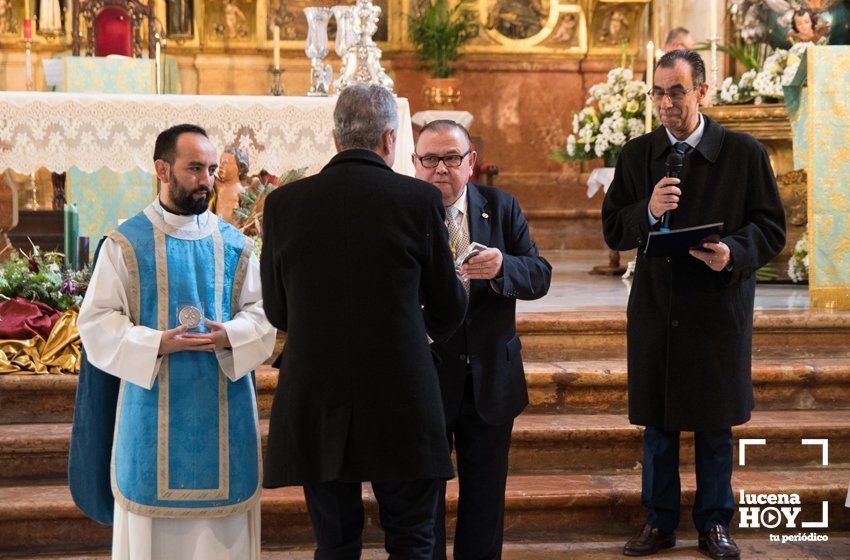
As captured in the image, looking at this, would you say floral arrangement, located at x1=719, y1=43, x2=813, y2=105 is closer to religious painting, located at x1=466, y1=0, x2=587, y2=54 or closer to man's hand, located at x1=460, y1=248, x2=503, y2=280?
religious painting, located at x1=466, y1=0, x2=587, y2=54

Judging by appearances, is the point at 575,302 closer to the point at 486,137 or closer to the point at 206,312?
the point at 206,312

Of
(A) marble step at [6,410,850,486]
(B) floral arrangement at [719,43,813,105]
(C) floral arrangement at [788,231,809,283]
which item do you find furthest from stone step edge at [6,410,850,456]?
(B) floral arrangement at [719,43,813,105]

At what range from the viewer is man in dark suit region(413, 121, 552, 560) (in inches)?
144

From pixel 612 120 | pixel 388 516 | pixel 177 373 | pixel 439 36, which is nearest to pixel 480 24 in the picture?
pixel 439 36

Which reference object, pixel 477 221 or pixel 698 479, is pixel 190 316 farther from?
pixel 698 479

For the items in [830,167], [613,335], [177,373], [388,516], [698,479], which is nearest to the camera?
[388,516]

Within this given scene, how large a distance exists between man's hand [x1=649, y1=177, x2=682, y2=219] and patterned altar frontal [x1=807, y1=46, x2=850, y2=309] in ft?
9.28

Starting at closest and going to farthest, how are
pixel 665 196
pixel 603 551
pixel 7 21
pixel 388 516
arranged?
pixel 388 516 → pixel 665 196 → pixel 603 551 → pixel 7 21

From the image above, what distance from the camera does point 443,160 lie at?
11.8 feet

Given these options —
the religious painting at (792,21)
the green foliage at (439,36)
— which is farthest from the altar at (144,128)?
the green foliage at (439,36)

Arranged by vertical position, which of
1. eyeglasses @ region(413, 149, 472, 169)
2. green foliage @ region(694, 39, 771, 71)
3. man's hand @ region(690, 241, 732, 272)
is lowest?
man's hand @ region(690, 241, 732, 272)

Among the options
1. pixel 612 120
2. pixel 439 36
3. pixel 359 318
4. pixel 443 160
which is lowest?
pixel 359 318

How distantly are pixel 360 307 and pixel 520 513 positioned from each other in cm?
198

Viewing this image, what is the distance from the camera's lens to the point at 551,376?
17.7 ft
